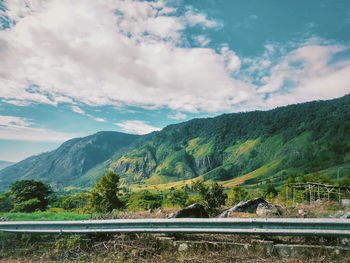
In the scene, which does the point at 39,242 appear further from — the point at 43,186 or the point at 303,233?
the point at 43,186

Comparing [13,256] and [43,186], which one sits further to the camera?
[43,186]

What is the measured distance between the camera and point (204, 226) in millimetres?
4887

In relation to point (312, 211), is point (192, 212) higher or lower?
higher

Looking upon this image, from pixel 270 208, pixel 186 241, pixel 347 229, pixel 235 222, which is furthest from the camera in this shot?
pixel 270 208

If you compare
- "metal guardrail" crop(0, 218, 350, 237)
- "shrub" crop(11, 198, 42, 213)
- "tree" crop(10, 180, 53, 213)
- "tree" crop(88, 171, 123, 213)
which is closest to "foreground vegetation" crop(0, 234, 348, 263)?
"metal guardrail" crop(0, 218, 350, 237)

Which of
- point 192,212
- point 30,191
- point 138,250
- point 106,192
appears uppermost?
point 192,212

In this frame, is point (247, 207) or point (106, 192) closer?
point (247, 207)

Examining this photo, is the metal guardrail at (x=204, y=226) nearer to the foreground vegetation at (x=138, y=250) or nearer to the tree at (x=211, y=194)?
the foreground vegetation at (x=138, y=250)

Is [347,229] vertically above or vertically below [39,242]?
above

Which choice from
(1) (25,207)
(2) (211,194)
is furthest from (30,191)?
(2) (211,194)

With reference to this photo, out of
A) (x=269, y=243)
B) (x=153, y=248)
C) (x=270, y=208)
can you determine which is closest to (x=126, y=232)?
(x=153, y=248)

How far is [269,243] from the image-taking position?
15.5 ft

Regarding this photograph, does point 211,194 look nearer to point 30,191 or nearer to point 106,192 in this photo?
point 106,192

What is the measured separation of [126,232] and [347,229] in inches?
183
